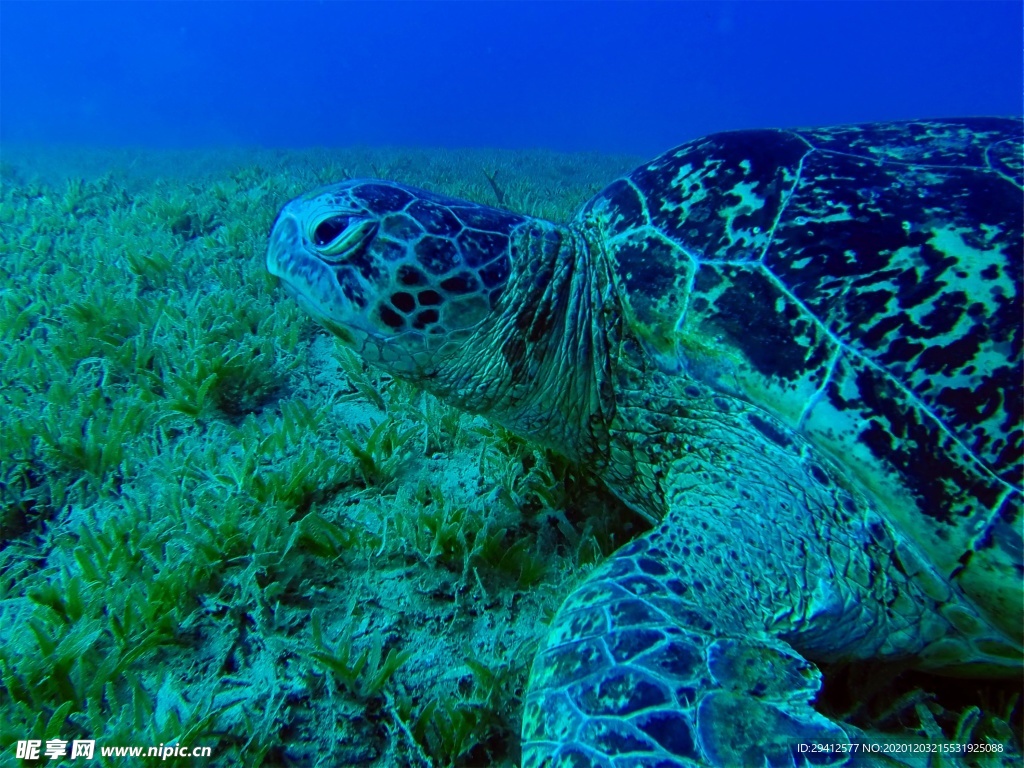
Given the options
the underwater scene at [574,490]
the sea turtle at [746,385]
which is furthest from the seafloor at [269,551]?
the sea turtle at [746,385]

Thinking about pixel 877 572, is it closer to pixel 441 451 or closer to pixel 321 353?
pixel 441 451

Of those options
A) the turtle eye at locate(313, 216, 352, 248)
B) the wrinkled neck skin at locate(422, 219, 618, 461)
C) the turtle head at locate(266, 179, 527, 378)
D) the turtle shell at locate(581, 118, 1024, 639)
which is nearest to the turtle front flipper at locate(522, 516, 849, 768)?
the turtle shell at locate(581, 118, 1024, 639)

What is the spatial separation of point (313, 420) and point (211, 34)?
156 m

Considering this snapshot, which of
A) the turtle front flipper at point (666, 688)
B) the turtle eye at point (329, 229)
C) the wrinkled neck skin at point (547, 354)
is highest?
the turtle eye at point (329, 229)

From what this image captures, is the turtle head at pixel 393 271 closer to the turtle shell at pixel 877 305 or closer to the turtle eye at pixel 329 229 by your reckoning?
the turtle eye at pixel 329 229

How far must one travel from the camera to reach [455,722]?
1308 mm

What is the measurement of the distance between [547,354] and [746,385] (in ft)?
2.35

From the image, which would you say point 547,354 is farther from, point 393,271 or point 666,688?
point 666,688

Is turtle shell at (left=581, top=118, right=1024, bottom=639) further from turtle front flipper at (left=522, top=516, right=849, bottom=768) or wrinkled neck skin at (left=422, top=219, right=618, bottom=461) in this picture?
turtle front flipper at (left=522, top=516, right=849, bottom=768)

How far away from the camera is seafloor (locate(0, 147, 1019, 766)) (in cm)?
135

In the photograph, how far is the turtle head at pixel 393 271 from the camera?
179cm

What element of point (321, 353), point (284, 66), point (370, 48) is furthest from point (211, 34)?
point (321, 353)

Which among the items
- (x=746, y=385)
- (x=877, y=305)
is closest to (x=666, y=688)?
(x=746, y=385)

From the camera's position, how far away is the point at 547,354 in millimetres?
1935
